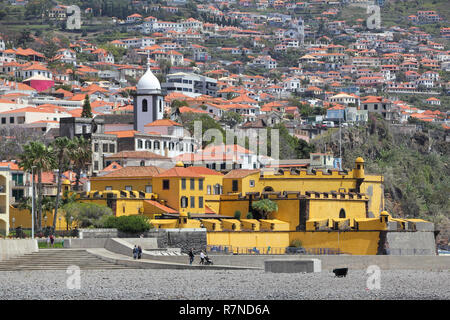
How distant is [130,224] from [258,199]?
11.4 m

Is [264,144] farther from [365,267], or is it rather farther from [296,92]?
[296,92]

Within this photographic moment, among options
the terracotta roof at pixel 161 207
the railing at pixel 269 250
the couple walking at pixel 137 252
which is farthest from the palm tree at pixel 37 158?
the railing at pixel 269 250

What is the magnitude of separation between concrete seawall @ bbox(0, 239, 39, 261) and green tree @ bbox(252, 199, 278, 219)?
17352mm

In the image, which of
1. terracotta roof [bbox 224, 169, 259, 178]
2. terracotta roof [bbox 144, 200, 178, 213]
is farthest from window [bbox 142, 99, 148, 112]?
terracotta roof [bbox 144, 200, 178, 213]

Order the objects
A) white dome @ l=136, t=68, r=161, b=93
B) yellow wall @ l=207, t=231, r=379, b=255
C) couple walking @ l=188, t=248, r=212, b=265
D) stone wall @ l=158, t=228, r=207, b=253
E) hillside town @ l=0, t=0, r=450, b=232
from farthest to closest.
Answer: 1. white dome @ l=136, t=68, r=161, b=93
2. hillside town @ l=0, t=0, r=450, b=232
3. yellow wall @ l=207, t=231, r=379, b=255
4. stone wall @ l=158, t=228, r=207, b=253
5. couple walking @ l=188, t=248, r=212, b=265

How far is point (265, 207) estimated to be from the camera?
236 ft

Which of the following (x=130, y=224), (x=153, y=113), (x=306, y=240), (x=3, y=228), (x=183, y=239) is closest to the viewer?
(x=130, y=224)

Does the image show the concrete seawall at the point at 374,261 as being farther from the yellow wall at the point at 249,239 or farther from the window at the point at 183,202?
the window at the point at 183,202

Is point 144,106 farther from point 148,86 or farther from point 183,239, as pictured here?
point 183,239

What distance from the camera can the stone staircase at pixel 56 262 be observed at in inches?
2219

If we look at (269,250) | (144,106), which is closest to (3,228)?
(269,250)

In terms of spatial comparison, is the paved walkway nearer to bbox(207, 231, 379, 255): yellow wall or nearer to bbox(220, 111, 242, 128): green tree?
bbox(207, 231, 379, 255): yellow wall

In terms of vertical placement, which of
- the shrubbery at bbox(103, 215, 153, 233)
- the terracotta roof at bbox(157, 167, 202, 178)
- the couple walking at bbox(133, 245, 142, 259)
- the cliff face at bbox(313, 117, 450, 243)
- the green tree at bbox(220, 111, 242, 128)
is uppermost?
the terracotta roof at bbox(157, 167, 202, 178)

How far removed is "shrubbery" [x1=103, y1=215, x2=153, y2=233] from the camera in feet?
212
